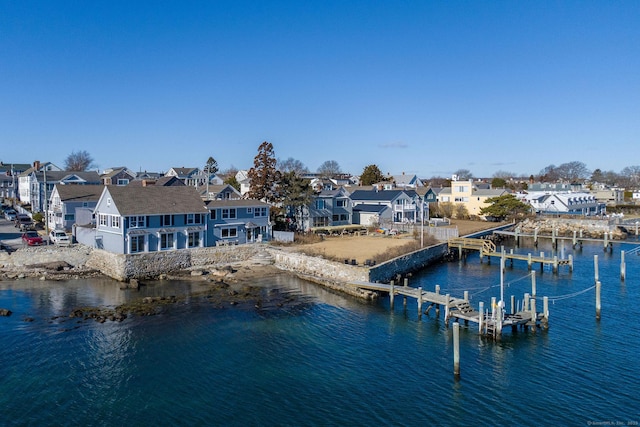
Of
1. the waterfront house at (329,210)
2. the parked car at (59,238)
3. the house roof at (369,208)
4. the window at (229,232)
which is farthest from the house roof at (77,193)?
the house roof at (369,208)

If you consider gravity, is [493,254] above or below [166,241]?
Result: below

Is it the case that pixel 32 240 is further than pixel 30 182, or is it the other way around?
pixel 30 182

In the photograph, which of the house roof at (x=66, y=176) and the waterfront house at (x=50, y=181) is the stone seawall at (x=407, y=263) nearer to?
the waterfront house at (x=50, y=181)

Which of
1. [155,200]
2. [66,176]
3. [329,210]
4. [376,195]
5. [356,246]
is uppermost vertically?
[66,176]

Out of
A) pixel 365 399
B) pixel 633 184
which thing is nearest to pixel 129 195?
pixel 365 399

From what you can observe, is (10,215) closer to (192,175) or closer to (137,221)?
(192,175)

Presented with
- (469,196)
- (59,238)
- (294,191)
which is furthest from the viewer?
(469,196)

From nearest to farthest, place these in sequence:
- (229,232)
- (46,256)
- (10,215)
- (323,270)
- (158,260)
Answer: (323,270), (158,260), (46,256), (229,232), (10,215)

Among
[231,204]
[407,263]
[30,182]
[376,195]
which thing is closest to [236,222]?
[231,204]
